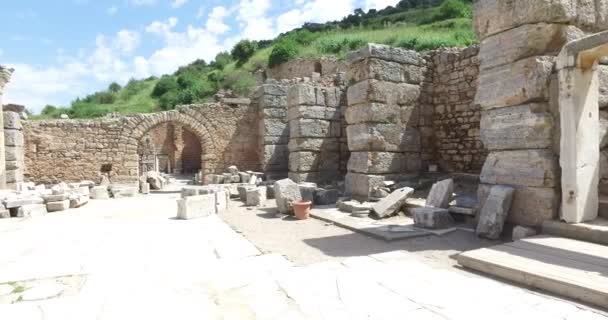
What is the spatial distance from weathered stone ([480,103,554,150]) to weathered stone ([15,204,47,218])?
375 inches

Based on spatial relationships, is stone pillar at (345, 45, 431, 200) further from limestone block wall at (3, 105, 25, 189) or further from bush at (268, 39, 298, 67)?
bush at (268, 39, 298, 67)

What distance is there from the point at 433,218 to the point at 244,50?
35537mm

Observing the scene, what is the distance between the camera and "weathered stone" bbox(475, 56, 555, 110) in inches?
189

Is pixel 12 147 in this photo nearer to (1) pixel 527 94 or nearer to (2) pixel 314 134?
(2) pixel 314 134

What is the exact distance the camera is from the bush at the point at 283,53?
1222 inches

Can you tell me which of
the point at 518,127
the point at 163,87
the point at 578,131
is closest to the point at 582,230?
the point at 578,131

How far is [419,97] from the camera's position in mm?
8984

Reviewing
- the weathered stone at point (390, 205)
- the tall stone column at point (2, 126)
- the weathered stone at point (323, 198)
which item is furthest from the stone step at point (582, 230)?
the tall stone column at point (2, 126)

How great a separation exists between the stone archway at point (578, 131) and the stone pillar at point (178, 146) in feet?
71.9

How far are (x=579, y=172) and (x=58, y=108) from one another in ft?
113

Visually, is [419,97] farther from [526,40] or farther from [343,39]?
[343,39]

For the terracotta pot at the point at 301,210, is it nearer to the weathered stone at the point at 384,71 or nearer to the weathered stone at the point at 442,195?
the weathered stone at the point at 442,195

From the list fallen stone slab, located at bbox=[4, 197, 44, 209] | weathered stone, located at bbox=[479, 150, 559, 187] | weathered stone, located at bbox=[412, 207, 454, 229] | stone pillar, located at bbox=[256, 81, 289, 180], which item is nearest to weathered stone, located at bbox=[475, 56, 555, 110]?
weathered stone, located at bbox=[479, 150, 559, 187]

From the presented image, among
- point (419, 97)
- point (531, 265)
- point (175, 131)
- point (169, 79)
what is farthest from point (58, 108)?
point (531, 265)
